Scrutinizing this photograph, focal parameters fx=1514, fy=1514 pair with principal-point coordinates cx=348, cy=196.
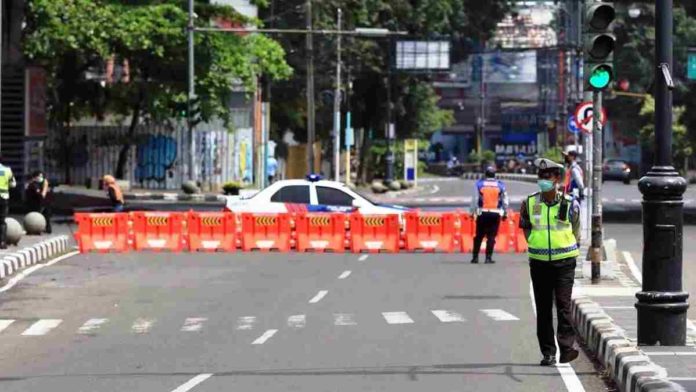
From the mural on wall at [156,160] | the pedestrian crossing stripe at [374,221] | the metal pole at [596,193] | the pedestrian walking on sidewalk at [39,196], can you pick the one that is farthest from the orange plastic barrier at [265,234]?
the mural on wall at [156,160]

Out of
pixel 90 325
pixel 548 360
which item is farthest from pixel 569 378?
pixel 90 325

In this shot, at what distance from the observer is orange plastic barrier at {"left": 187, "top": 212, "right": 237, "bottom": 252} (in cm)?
3164

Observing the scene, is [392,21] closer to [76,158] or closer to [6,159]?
[76,158]

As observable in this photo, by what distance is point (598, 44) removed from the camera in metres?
18.3

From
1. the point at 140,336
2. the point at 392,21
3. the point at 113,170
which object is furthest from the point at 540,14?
the point at 140,336

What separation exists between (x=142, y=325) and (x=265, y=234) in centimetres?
1399

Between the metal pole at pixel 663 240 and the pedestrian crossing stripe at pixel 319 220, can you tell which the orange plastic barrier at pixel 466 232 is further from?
the metal pole at pixel 663 240

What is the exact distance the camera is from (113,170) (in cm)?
6662

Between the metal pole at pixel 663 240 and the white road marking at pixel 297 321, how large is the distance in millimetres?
5123

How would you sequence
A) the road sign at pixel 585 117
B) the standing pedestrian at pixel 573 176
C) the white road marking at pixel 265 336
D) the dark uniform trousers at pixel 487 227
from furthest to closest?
1. the standing pedestrian at pixel 573 176
2. the dark uniform trousers at pixel 487 227
3. the road sign at pixel 585 117
4. the white road marking at pixel 265 336

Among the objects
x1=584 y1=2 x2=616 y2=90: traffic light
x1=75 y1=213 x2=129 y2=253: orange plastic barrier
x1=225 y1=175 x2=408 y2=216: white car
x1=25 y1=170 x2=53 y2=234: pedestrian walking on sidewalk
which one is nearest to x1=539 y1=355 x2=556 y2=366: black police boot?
x1=584 y1=2 x2=616 y2=90: traffic light

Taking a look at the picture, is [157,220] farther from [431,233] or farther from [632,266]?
[632,266]

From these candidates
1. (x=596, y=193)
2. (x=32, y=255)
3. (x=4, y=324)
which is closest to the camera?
(x=4, y=324)

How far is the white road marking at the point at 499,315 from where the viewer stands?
59.1 feet
